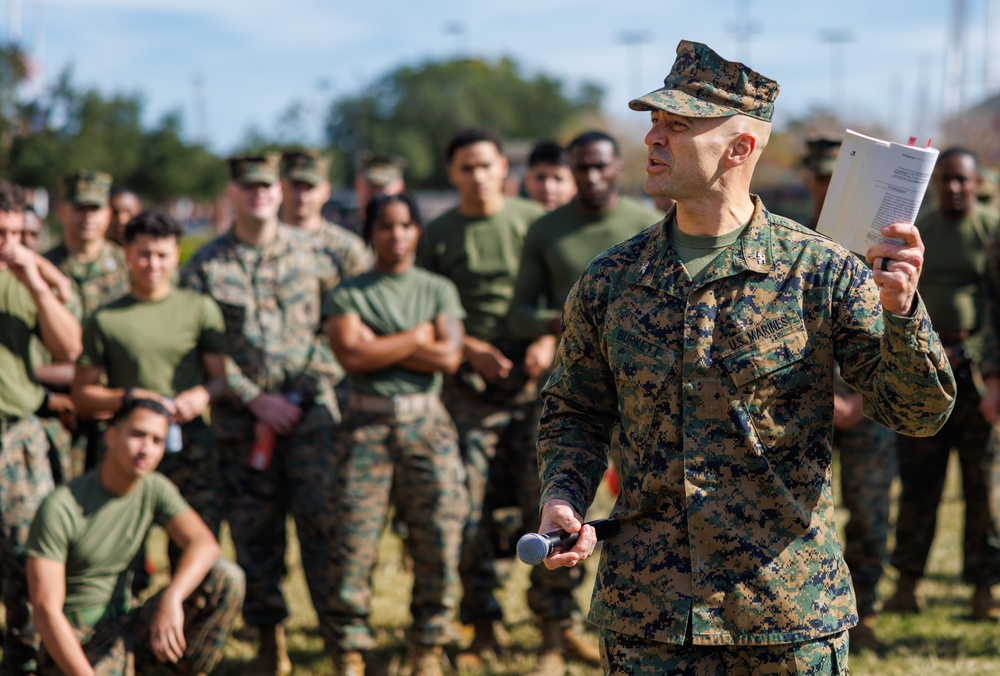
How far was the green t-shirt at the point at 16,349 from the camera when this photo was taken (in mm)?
6039

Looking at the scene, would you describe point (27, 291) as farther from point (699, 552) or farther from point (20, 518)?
point (699, 552)

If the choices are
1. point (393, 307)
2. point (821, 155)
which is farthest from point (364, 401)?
point (821, 155)

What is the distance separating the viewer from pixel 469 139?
7047 millimetres

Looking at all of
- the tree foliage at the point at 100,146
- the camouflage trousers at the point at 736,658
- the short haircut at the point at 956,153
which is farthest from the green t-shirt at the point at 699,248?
the tree foliage at the point at 100,146

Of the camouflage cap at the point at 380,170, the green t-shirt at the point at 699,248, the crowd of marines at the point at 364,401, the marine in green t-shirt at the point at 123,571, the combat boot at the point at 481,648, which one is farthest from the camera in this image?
the camouflage cap at the point at 380,170

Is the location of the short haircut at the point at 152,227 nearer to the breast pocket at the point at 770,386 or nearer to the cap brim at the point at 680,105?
the cap brim at the point at 680,105

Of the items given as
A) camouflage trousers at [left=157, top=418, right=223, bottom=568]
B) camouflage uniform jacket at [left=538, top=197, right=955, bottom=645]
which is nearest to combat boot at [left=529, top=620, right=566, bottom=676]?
camouflage trousers at [left=157, top=418, right=223, bottom=568]

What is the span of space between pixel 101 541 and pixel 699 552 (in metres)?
3.17

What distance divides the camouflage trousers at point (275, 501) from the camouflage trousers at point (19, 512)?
0.90 meters

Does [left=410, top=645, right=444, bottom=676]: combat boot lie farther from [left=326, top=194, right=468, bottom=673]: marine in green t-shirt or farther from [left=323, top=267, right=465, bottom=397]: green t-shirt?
[left=323, top=267, right=465, bottom=397]: green t-shirt

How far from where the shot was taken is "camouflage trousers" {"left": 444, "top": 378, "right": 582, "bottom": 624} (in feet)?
21.5

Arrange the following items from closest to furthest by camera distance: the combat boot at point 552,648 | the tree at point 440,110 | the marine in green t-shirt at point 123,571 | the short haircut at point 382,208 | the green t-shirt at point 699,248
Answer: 1. the green t-shirt at point 699,248
2. the marine in green t-shirt at point 123,571
3. the short haircut at point 382,208
4. the combat boot at point 552,648
5. the tree at point 440,110

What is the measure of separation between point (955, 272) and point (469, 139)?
9.13ft

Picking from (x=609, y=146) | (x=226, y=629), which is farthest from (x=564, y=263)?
(x=226, y=629)
